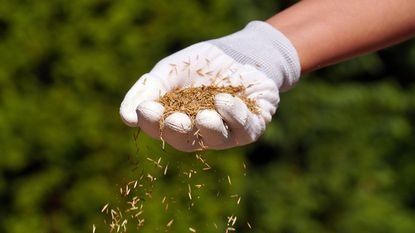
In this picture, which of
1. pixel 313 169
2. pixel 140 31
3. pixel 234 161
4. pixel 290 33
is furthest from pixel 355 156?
pixel 290 33

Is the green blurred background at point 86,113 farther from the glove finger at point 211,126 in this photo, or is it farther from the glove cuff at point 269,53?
the glove finger at point 211,126

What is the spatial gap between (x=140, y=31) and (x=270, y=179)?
2.88 ft

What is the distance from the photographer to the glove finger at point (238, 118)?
79.4 inches

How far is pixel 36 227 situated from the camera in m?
3.75

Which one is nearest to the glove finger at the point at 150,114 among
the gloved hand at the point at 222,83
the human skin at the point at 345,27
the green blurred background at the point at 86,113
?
the gloved hand at the point at 222,83

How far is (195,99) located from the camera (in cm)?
212

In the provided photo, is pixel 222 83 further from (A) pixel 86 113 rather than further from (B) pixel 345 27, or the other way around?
(A) pixel 86 113

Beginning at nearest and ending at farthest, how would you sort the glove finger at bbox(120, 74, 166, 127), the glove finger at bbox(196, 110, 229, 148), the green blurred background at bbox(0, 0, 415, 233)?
the glove finger at bbox(196, 110, 229, 148) → the glove finger at bbox(120, 74, 166, 127) → the green blurred background at bbox(0, 0, 415, 233)

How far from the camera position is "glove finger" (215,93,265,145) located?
6.62 ft

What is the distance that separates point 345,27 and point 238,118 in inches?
16.1

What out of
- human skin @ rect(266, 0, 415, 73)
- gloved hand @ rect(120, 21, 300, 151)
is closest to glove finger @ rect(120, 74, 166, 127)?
gloved hand @ rect(120, 21, 300, 151)

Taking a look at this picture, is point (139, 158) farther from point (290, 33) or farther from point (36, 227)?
point (290, 33)

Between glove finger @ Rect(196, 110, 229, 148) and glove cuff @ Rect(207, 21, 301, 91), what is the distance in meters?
0.28

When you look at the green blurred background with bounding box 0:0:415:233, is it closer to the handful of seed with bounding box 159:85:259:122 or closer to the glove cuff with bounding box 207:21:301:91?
the glove cuff with bounding box 207:21:301:91
